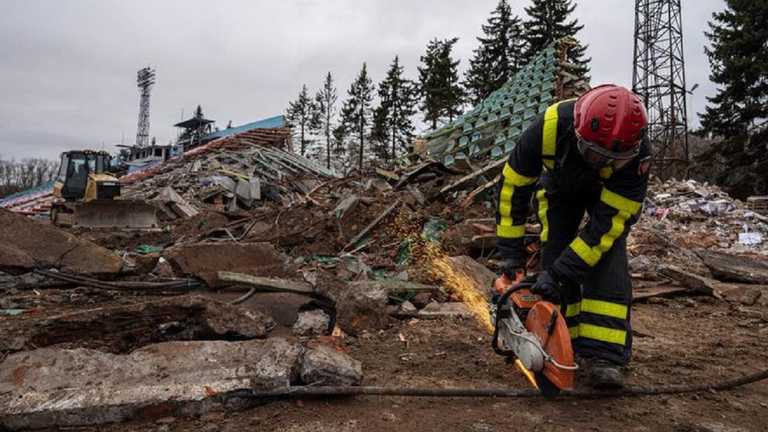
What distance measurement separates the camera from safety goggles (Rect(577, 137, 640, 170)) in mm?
2266

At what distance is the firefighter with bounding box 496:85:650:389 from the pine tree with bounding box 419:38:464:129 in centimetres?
3164

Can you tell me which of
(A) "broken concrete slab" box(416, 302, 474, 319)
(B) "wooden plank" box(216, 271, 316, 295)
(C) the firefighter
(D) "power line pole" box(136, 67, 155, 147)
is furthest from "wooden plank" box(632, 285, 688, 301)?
(D) "power line pole" box(136, 67, 155, 147)

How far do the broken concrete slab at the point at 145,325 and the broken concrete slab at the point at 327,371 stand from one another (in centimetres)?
84

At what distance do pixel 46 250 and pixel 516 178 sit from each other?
4590 millimetres

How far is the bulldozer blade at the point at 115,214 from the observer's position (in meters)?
10.6

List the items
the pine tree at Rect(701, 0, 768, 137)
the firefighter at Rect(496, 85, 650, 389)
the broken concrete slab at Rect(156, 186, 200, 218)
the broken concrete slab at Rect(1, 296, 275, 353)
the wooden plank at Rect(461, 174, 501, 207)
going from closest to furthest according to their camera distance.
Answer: the firefighter at Rect(496, 85, 650, 389) < the broken concrete slab at Rect(1, 296, 275, 353) < the wooden plank at Rect(461, 174, 501, 207) < the broken concrete slab at Rect(156, 186, 200, 218) < the pine tree at Rect(701, 0, 768, 137)

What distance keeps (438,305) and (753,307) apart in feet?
11.4

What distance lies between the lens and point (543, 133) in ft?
8.55

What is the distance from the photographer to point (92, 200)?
1087 centimetres

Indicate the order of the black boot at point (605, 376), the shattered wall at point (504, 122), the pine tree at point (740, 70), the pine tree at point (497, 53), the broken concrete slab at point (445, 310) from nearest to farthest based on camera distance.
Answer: the black boot at point (605, 376), the broken concrete slab at point (445, 310), the shattered wall at point (504, 122), the pine tree at point (740, 70), the pine tree at point (497, 53)

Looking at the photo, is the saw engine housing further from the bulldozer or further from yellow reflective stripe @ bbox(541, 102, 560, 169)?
the bulldozer

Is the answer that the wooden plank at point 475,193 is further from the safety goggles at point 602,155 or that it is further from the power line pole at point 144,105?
the power line pole at point 144,105

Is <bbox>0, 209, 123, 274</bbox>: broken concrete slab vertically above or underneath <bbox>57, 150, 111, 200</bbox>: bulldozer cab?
underneath

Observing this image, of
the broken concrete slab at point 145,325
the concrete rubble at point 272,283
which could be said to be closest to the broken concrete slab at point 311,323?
the concrete rubble at point 272,283
